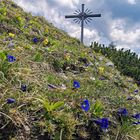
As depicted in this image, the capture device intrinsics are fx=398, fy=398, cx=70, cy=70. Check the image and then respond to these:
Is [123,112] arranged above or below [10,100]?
below

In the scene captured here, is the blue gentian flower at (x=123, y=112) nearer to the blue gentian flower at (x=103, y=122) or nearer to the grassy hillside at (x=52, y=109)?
the grassy hillside at (x=52, y=109)

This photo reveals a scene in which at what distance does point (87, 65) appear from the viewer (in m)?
8.95

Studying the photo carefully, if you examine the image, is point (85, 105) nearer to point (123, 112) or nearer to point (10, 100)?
point (123, 112)

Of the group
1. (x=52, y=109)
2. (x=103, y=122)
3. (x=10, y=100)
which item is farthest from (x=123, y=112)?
(x=10, y=100)

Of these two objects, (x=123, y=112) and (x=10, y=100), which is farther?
(x=123, y=112)

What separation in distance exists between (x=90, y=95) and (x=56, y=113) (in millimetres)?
1413

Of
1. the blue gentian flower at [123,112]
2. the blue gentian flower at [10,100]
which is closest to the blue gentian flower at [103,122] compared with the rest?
the blue gentian flower at [123,112]

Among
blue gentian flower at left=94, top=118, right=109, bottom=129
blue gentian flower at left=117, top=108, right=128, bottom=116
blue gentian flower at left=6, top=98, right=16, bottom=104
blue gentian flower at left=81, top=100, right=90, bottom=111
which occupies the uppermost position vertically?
blue gentian flower at left=6, top=98, right=16, bottom=104

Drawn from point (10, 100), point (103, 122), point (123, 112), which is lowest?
point (103, 122)

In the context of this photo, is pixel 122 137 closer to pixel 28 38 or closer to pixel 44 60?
pixel 44 60

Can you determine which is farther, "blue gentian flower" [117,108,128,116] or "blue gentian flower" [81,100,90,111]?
"blue gentian flower" [117,108,128,116]

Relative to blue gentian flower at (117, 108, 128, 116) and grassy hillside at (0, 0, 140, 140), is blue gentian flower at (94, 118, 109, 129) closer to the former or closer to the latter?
grassy hillside at (0, 0, 140, 140)

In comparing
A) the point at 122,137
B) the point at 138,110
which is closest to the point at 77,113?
the point at 122,137

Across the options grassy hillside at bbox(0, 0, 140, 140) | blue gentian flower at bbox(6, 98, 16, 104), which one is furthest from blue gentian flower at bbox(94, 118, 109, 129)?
blue gentian flower at bbox(6, 98, 16, 104)
